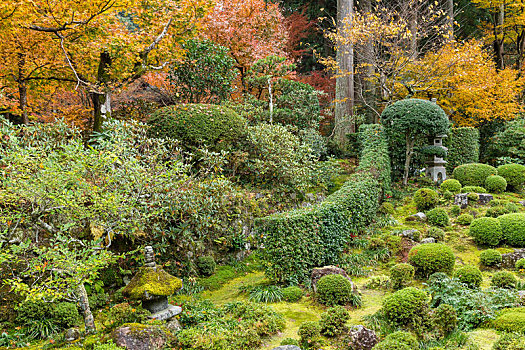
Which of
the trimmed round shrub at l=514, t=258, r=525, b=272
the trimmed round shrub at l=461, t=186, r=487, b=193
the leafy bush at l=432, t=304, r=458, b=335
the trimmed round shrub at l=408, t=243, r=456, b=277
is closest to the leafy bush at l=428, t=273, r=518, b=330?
the leafy bush at l=432, t=304, r=458, b=335

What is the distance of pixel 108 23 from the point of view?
845cm

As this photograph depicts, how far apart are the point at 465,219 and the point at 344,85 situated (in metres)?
8.35

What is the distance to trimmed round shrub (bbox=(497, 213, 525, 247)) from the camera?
25.9ft

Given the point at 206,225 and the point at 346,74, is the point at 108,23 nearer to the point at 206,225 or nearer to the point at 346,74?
the point at 206,225

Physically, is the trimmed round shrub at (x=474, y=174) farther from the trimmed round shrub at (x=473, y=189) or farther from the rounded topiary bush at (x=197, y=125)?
the rounded topiary bush at (x=197, y=125)

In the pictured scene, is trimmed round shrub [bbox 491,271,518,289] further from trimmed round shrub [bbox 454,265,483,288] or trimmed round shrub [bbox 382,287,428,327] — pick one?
trimmed round shrub [bbox 382,287,428,327]

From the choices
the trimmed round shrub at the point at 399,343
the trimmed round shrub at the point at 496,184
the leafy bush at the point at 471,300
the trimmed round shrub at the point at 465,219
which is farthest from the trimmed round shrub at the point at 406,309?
the trimmed round shrub at the point at 496,184

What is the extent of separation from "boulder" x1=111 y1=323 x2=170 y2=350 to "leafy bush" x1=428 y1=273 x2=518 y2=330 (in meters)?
3.98

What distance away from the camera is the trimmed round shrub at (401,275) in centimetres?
664

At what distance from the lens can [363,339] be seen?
4762 millimetres

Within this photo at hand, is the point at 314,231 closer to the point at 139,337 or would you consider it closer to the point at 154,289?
the point at 154,289

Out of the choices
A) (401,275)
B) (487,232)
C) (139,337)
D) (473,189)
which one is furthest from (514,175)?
(139,337)

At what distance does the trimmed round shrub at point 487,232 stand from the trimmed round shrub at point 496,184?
3446 mm

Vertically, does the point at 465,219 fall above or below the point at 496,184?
below
